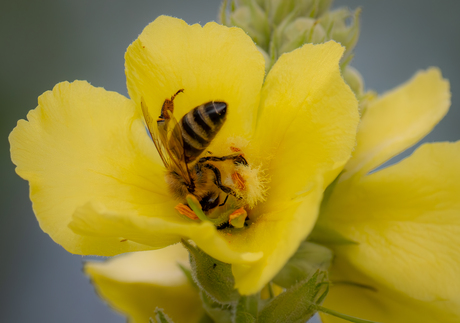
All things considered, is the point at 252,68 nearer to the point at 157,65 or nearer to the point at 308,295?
the point at 157,65

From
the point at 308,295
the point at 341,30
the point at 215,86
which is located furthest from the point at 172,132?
the point at 341,30

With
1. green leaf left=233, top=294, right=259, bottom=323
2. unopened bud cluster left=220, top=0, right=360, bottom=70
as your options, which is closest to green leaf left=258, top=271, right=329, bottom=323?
green leaf left=233, top=294, right=259, bottom=323

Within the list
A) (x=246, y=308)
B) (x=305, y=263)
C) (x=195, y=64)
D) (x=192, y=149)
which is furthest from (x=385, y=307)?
(x=195, y=64)

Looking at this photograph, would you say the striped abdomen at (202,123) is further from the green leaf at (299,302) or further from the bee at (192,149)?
the green leaf at (299,302)

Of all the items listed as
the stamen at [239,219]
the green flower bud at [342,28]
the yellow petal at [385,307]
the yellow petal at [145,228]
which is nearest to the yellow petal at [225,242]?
the yellow petal at [145,228]

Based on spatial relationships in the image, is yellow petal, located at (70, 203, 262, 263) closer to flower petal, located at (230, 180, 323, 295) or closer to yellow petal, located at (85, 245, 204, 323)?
flower petal, located at (230, 180, 323, 295)

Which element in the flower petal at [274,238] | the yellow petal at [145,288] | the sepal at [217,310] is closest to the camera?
the flower petal at [274,238]

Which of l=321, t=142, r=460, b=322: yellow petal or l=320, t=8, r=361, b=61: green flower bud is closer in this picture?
l=321, t=142, r=460, b=322: yellow petal
